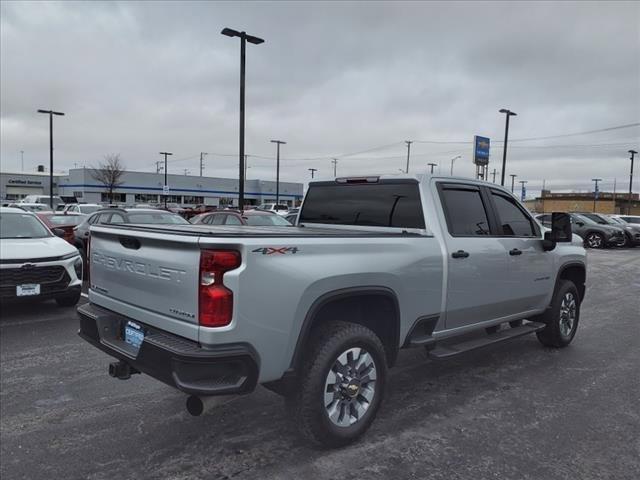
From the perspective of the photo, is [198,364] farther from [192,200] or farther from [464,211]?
[192,200]

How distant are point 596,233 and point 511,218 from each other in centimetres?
2059

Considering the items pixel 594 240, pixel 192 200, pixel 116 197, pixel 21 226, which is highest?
pixel 21 226

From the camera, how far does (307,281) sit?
3156 mm

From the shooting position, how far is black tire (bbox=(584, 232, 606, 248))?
2280 cm

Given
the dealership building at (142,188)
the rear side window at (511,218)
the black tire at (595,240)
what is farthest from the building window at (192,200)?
the rear side window at (511,218)

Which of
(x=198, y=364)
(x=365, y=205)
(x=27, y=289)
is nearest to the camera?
(x=198, y=364)

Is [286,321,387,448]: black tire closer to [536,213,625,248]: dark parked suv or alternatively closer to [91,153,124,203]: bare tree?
[536,213,625,248]: dark parked suv

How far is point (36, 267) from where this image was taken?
6.99 m

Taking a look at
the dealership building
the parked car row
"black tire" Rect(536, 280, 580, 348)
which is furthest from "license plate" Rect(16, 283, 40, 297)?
the dealership building

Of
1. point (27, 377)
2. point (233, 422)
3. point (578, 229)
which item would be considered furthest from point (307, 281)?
point (578, 229)

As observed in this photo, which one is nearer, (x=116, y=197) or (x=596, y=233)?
(x=596, y=233)

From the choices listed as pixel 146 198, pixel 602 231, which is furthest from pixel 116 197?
pixel 602 231

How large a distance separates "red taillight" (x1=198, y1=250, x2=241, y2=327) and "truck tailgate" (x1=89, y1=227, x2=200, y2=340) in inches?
2.6

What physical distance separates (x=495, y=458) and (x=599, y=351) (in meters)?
3.36
